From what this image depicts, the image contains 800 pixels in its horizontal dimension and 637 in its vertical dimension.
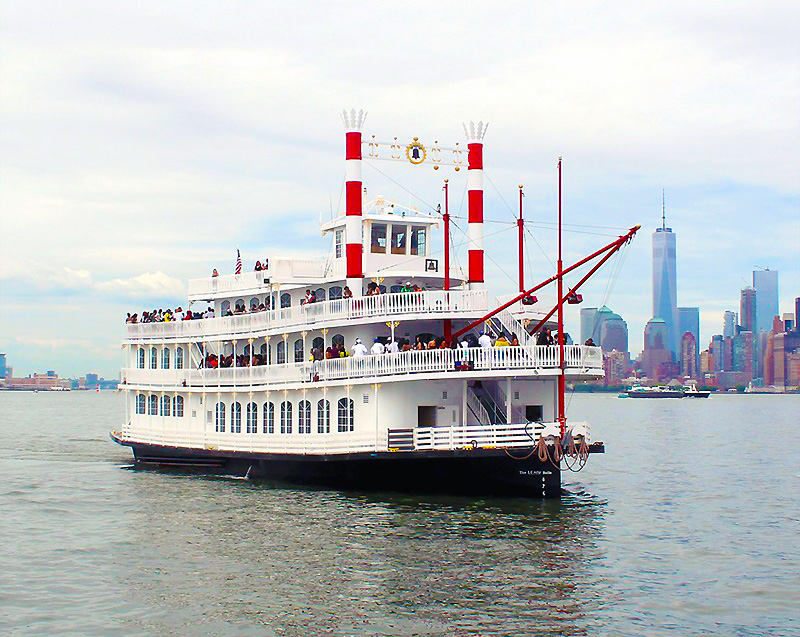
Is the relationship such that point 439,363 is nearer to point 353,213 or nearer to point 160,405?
point 353,213

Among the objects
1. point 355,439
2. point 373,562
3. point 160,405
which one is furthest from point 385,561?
point 160,405

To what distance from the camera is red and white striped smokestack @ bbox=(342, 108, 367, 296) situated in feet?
124

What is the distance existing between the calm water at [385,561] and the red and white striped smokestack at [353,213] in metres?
7.57

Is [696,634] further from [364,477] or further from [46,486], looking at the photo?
[46,486]

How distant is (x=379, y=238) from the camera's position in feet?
133

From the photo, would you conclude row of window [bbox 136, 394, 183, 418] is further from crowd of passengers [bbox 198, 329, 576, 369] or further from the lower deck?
crowd of passengers [bbox 198, 329, 576, 369]

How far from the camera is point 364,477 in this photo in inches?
1363

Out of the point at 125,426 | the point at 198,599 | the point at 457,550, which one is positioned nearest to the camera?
the point at 198,599

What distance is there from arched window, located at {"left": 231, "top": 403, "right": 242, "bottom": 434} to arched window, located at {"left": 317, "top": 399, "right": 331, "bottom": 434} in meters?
5.27

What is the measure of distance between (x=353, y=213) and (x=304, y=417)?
23.8 ft

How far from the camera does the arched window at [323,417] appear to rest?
3656 cm

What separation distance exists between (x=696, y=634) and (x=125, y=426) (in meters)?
32.3

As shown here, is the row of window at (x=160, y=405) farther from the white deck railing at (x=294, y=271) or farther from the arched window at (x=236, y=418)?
the white deck railing at (x=294, y=271)

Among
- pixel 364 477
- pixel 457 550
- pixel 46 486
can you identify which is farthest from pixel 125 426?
pixel 457 550
